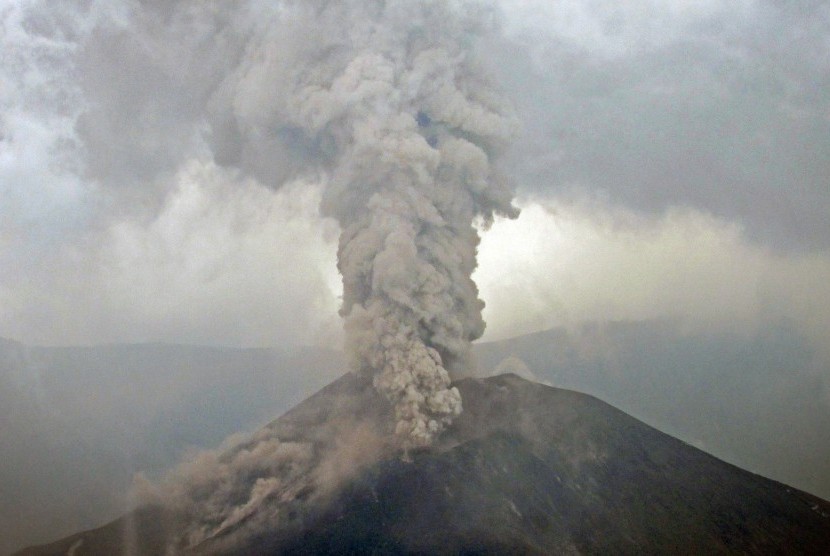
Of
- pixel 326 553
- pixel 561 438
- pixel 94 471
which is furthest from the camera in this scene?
pixel 94 471

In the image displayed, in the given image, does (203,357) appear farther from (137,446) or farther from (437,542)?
(437,542)

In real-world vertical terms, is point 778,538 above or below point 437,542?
below

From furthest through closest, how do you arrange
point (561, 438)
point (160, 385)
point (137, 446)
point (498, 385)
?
point (160, 385) < point (137, 446) < point (498, 385) < point (561, 438)

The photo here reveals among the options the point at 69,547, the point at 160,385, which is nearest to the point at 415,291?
the point at 69,547

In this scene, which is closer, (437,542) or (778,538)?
(437,542)

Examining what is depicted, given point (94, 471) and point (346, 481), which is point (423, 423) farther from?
point (94, 471)

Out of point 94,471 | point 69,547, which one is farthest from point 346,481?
point 94,471

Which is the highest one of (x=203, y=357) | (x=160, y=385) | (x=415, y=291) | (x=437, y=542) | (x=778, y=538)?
(x=203, y=357)
